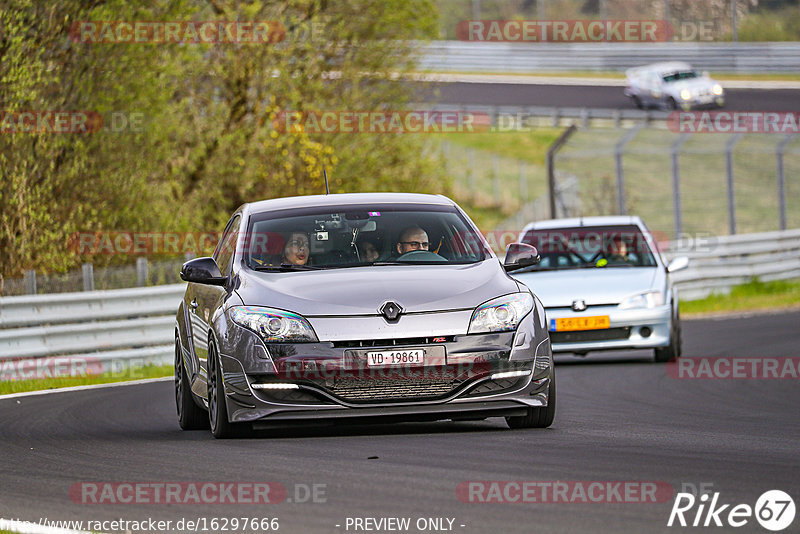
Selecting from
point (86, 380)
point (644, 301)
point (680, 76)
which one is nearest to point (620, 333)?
point (644, 301)

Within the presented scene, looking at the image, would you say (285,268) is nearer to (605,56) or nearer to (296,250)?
(296,250)

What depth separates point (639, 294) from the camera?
15992mm

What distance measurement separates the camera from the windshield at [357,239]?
9.79 metres

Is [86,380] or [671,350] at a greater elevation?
[671,350]

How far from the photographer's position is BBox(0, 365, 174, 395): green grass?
15768mm

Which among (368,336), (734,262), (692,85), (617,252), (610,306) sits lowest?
(734,262)

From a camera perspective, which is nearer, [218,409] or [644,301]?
[218,409]

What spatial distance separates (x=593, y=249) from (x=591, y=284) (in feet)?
5.92

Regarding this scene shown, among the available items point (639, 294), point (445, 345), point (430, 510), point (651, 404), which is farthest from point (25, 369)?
point (430, 510)

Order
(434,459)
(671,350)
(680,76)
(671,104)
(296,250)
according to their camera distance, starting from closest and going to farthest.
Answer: (434,459) → (296,250) → (671,350) → (671,104) → (680,76)

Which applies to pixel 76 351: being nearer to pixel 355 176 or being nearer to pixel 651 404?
pixel 651 404

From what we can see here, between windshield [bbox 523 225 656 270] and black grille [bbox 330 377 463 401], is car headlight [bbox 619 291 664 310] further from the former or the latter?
black grille [bbox 330 377 463 401]

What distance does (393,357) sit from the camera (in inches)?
347

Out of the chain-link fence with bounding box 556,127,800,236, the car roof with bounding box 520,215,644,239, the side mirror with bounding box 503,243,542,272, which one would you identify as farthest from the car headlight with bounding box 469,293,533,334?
the chain-link fence with bounding box 556,127,800,236
